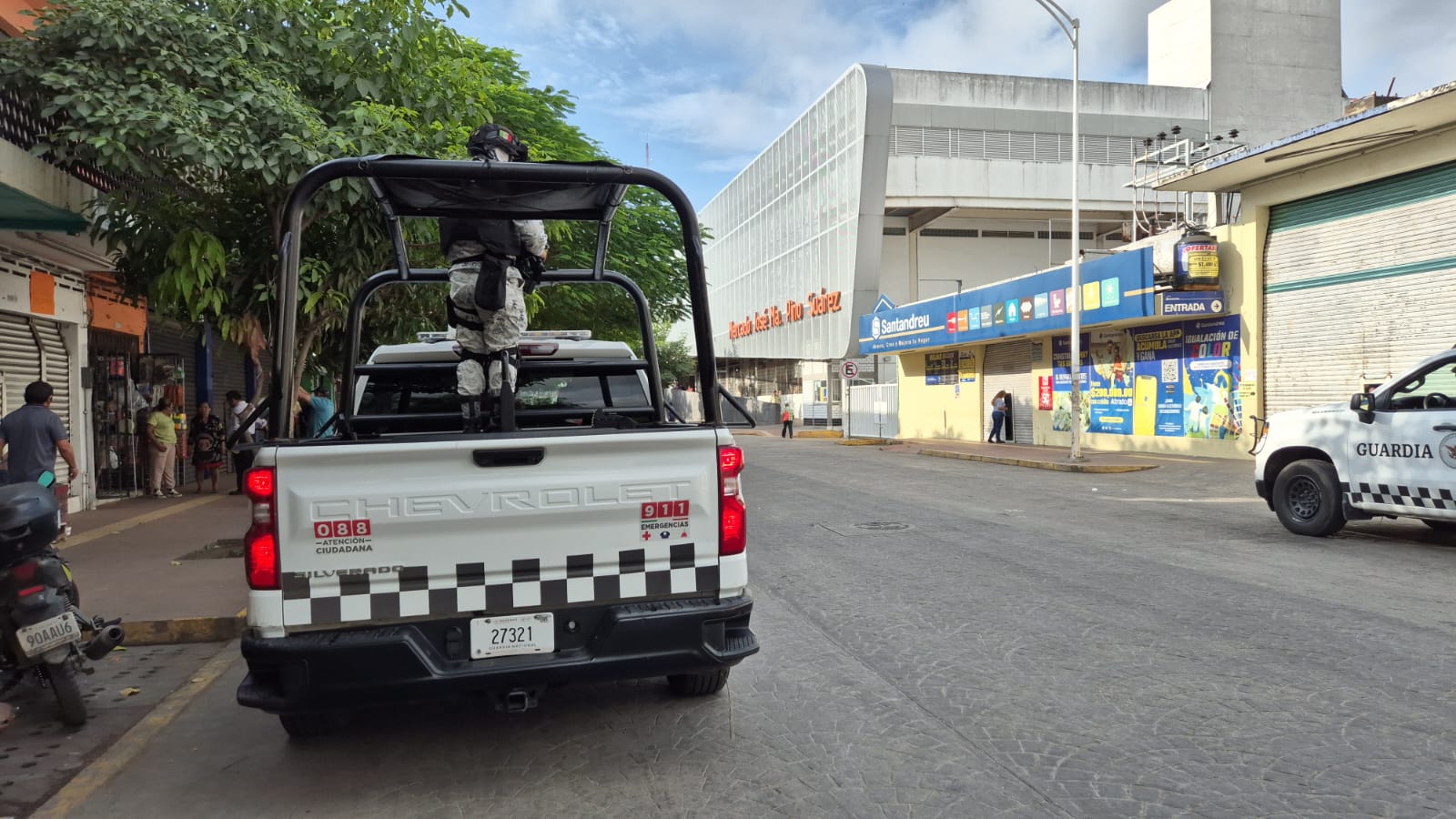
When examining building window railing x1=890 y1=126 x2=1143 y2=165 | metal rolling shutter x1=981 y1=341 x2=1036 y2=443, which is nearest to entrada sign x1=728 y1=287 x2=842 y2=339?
building window railing x1=890 y1=126 x2=1143 y2=165

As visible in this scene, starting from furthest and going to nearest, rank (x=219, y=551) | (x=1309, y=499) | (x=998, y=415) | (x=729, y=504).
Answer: (x=998, y=415)
(x=1309, y=499)
(x=219, y=551)
(x=729, y=504)

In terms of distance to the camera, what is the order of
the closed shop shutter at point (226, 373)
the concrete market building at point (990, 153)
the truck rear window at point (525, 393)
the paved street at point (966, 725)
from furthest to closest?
1. the concrete market building at point (990, 153)
2. the closed shop shutter at point (226, 373)
3. the truck rear window at point (525, 393)
4. the paved street at point (966, 725)

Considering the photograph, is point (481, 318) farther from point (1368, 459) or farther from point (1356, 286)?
point (1356, 286)

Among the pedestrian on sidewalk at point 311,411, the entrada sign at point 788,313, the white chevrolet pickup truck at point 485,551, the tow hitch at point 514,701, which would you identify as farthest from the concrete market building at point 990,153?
the tow hitch at point 514,701

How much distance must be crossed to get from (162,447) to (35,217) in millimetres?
6907

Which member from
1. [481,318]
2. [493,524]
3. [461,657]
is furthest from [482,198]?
[461,657]

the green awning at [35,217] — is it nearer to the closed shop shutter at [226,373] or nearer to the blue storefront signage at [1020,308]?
the closed shop shutter at [226,373]

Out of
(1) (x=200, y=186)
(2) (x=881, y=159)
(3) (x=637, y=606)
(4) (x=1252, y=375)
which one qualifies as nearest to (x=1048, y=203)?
(2) (x=881, y=159)

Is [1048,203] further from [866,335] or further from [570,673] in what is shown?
[570,673]

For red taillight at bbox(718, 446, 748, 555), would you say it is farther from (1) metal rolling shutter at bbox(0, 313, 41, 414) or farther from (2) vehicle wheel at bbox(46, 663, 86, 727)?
(1) metal rolling shutter at bbox(0, 313, 41, 414)

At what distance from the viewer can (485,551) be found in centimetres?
337

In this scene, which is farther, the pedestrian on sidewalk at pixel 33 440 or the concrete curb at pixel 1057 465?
the concrete curb at pixel 1057 465

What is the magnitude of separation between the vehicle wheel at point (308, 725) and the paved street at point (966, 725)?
0.29ft

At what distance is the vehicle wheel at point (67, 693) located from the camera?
14.3 ft
